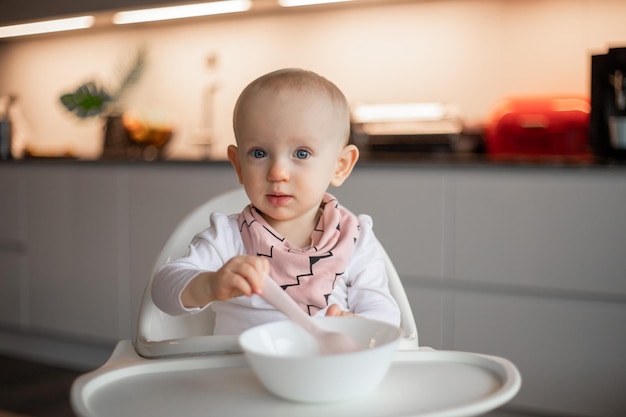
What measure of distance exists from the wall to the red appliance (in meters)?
0.18

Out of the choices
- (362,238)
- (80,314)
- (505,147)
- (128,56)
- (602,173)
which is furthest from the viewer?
(128,56)

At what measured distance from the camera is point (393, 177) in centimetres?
237

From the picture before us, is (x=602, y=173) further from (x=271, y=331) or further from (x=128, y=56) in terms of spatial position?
(x=128, y=56)

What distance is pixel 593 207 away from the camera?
211 cm

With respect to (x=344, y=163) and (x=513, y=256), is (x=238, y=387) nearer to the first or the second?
(x=344, y=163)

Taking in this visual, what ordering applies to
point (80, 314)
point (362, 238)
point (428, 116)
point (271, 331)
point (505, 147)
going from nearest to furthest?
point (271, 331)
point (362, 238)
point (505, 147)
point (428, 116)
point (80, 314)

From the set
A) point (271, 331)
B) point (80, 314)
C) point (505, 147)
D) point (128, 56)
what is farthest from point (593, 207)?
point (128, 56)

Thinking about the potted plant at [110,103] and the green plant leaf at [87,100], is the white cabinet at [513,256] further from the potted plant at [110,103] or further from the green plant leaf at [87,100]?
the green plant leaf at [87,100]

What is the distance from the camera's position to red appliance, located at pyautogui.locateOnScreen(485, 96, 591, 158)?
8.28 ft

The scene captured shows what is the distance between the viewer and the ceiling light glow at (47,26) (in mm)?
3568

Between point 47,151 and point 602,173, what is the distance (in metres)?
2.63

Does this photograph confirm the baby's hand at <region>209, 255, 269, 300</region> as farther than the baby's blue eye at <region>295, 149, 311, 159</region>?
No

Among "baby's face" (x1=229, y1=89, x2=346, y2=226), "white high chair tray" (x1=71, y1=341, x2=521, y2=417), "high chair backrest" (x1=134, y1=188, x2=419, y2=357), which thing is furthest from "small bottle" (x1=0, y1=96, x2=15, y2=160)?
"white high chair tray" (x1=71, y1=341, x2=521, y2=417)

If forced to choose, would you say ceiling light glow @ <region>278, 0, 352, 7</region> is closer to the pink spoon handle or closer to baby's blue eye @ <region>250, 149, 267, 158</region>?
baby's blue eye @ <region>250, 149, 267, 158</region>
